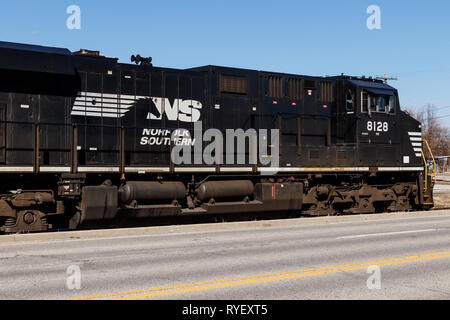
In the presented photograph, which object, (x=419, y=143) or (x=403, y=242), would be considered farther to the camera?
(x=419, y=143)

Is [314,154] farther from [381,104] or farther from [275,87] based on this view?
[381,104]

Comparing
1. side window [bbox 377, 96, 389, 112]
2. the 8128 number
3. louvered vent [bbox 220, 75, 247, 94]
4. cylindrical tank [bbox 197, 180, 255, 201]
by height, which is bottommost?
cylindrical tank [bbox 197, 180, 255, 201]

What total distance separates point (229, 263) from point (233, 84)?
9.09 m

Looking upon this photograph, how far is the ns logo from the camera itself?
52.6 feet

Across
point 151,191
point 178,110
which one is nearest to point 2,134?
Answer: point 151,191

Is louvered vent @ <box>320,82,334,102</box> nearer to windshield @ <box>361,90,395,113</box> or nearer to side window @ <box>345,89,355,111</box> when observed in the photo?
side window @ <box>345,89,355,111</box>

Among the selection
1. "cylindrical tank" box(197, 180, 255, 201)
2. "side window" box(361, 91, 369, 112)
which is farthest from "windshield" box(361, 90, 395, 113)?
"cylindrical tank" box(197, 180, 255, 201)

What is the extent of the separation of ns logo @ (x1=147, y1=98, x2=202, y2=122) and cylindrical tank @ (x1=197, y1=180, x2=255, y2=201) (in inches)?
81.7

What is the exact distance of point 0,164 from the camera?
44.6ft

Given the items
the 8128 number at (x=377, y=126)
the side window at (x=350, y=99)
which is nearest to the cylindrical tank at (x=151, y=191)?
the side window at (x=350, y=99)

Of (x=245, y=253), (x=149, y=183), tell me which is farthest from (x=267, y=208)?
(x=245, y=253)
